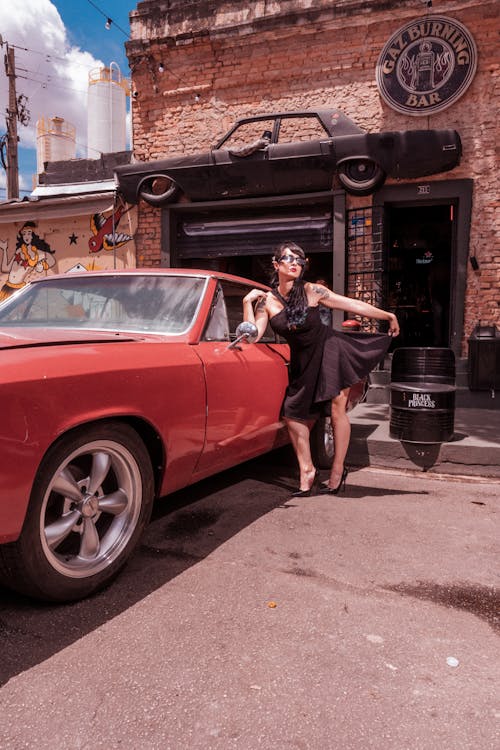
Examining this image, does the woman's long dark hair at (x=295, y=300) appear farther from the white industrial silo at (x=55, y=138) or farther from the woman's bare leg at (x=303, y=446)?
the white industrial silo at (x=55, y=138)

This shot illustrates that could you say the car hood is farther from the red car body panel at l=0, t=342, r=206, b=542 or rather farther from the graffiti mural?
the graffiti mural

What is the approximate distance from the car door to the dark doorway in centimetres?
797

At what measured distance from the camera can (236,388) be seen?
3189 millimetres

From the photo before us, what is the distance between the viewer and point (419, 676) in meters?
1.84

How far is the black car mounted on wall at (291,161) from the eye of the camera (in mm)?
8086

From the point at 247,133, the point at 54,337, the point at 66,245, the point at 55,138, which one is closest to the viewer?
the point at 54,337

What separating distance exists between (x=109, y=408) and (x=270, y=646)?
3.74 ft

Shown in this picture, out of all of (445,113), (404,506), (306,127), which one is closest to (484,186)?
(445,113)

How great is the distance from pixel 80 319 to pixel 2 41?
17659mm

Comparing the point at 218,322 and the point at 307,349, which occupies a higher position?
the point at 218,322

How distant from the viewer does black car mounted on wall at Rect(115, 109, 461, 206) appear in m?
8.09

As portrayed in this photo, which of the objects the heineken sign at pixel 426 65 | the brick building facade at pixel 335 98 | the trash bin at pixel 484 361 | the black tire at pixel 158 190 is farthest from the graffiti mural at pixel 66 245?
the trash bin at pixel 484 361

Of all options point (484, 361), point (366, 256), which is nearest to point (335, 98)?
point (366, 256)

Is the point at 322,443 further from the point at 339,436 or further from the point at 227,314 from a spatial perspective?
the point at 227,314
